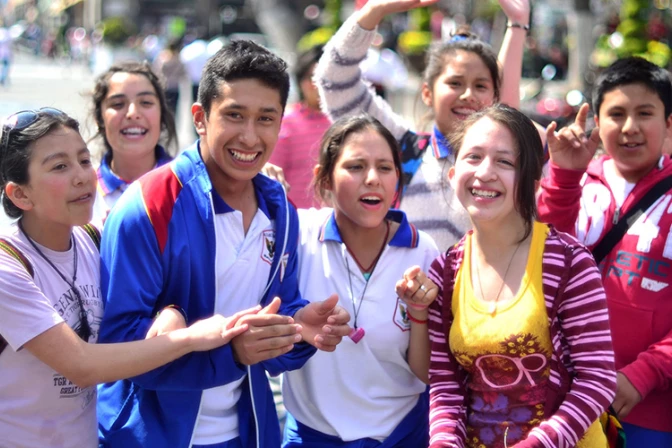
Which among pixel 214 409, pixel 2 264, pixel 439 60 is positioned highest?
pixel 439 60

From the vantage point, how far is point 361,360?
2826 mm

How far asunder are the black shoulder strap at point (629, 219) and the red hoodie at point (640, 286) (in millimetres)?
17

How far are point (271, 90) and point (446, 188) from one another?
1084 millimetres

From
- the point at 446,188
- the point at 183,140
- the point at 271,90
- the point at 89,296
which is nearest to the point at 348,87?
the point at 446,188

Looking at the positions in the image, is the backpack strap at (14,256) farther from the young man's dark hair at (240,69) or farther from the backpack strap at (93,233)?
the young man's dark hair at (240,69)

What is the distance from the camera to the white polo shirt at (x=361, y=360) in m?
2.80

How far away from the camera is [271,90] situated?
265 centimetres

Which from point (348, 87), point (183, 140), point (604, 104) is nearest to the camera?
point (604, 104)

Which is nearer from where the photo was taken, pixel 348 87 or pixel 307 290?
pixel 307 290

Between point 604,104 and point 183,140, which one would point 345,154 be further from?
point 183,140

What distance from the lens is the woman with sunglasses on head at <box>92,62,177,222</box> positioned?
394cm

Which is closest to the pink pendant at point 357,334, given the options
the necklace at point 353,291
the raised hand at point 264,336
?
the necklace at point 353,291

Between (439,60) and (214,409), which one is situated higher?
(439,60)

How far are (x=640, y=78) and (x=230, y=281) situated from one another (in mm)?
1830
